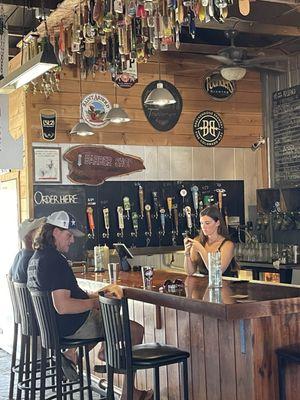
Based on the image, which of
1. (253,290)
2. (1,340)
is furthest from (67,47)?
(1,340)

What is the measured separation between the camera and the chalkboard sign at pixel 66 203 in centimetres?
712

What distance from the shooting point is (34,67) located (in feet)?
16.1

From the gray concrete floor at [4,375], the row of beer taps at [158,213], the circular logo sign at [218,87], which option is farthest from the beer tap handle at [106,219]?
the circular logo sign at [218,87]

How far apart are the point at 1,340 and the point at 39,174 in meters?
2.08

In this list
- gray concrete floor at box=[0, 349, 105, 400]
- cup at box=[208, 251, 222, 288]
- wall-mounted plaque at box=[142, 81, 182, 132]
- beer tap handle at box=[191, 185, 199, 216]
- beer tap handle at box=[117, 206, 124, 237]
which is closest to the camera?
cup at box=[208, 251, 222, 288]

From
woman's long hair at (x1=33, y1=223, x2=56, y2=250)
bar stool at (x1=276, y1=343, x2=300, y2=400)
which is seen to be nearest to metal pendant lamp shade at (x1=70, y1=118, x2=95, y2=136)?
woman's long hair at (x1=33, y1=223, x2=56, y2=250)

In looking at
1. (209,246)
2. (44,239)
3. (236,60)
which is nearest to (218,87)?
(236,60)

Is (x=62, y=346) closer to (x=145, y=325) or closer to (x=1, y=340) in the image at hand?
(x=145, y=325)

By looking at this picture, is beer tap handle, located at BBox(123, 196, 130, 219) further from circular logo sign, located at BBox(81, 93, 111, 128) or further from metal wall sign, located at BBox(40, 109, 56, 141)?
metal wall sign, located at BBox(40, 109, 56, 141)

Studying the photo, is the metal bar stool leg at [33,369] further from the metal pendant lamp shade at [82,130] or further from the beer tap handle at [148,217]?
the beer tap handle at [148,217]

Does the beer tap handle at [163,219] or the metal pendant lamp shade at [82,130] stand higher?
the metal pendant lamp shade at [82,130]

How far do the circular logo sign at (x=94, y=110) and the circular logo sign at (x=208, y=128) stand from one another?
46.7 inches

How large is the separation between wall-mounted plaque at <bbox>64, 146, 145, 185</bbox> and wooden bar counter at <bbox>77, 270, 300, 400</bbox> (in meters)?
2.96

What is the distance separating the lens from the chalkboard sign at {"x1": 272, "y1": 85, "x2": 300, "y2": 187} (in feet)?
25.8
